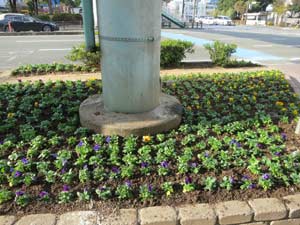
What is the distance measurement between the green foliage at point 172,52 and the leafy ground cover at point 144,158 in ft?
11.9

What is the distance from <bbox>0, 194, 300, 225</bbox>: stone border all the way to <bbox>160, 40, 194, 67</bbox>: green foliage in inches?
223

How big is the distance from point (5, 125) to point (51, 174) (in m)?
1.23

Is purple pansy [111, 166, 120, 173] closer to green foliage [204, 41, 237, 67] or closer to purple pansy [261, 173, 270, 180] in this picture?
purple pansy [261, 173, 270, 180]

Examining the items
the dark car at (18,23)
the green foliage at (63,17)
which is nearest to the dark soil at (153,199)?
the dark car at (18,23)

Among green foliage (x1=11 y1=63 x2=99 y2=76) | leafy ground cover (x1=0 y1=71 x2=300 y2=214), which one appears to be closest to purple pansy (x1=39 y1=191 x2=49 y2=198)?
leafy ground cover (x1=0 y1=71 x2=300 y2=214)

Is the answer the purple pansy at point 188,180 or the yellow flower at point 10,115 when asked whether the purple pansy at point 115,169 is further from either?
the yellow flower at point 10,115

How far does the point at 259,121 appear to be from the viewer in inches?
130

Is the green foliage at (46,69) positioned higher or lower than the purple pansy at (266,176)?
lower

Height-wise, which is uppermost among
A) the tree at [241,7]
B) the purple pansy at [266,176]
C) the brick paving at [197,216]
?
the tree at [241,7]

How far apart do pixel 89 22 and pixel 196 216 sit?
7.95 ft

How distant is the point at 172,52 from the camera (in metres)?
7.28

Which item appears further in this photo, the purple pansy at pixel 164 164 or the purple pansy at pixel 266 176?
the purple pansy at pixel 164 164

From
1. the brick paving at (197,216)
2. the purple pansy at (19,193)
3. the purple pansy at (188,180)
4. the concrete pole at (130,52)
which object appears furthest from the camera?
the concrete pole at (130,52)

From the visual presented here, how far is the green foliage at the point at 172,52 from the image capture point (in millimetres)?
7188
